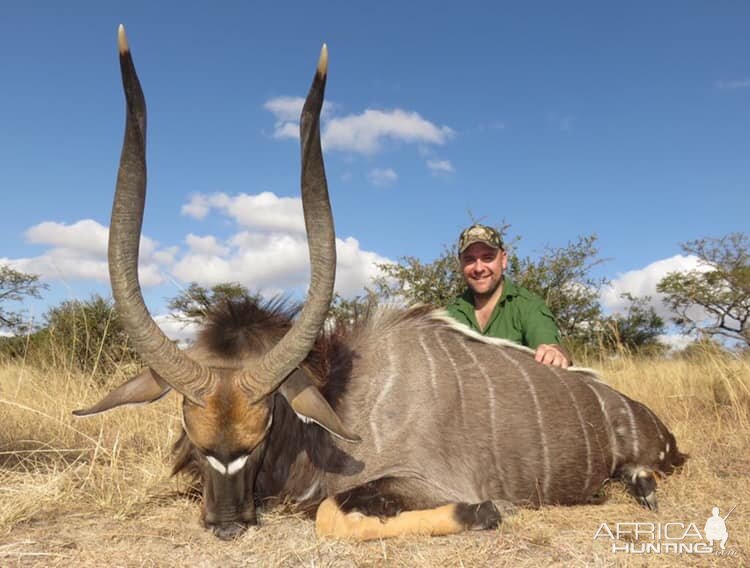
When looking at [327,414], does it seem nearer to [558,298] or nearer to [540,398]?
[540,398]

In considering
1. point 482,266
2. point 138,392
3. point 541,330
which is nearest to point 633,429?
point 541,330

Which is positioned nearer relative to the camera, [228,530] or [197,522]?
[228,530]

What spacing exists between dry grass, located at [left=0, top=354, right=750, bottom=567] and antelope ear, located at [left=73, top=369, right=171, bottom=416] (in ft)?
1.66

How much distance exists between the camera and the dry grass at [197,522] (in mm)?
2359

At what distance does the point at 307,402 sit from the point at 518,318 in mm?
2094

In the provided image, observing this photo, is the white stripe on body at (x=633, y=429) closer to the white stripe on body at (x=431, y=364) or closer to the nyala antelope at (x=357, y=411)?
the nyala antelope at (x=357, y=411)

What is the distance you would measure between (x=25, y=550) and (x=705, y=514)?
270 cm

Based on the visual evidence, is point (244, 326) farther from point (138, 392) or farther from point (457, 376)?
point (457, 376)

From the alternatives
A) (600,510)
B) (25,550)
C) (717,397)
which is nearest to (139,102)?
(25,550)

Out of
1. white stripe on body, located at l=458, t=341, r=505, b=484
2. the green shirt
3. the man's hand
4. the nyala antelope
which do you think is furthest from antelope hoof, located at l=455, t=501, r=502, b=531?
the green shirt

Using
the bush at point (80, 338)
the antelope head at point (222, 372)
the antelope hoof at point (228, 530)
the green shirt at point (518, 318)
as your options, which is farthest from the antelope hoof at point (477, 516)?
the bush at point (80, 338)

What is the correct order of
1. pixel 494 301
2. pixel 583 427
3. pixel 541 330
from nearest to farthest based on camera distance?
pixel 583 427 → pixel 541 330 → pixel 494 301

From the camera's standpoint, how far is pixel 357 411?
3008mm

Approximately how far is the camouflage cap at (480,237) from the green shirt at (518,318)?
11.3 inches
